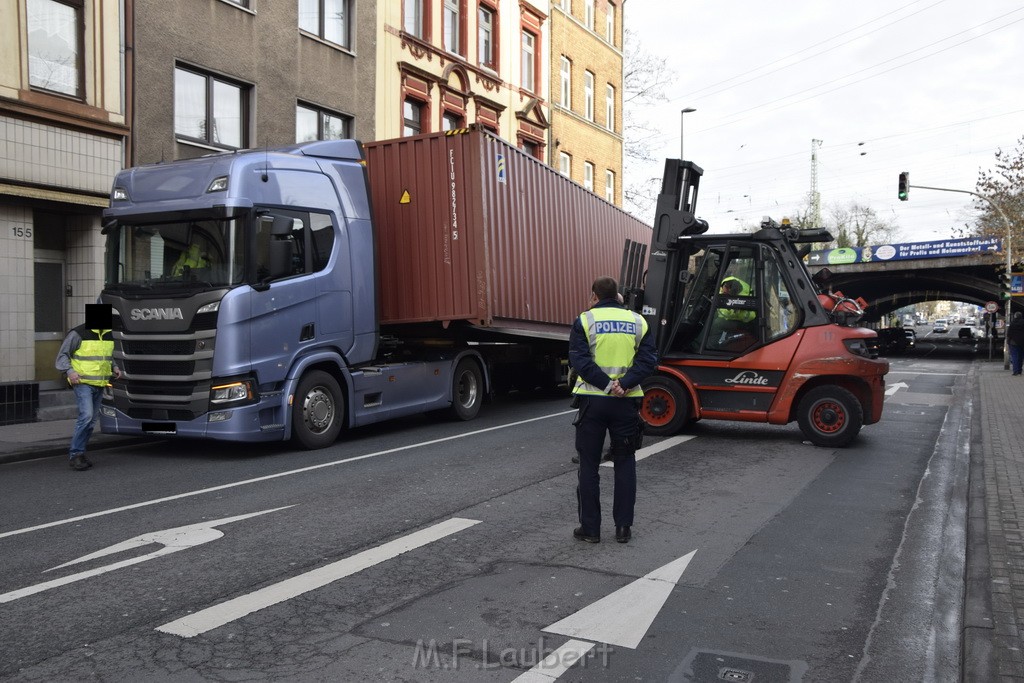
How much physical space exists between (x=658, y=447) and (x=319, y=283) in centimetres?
434

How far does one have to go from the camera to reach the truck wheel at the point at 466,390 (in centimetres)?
1317

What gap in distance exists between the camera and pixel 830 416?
34.1 feet

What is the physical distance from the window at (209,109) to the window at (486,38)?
32.7 ft

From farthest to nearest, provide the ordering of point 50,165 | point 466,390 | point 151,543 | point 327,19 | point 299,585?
point 327,19
point 50,165
point 466,390
point 151,543
point 299,585

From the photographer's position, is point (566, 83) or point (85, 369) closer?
point (85, 369)

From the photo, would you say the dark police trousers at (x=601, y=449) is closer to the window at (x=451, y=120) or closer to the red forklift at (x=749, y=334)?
the red forklift at (x=749, y=334)

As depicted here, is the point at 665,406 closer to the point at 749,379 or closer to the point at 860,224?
the point at 749,379

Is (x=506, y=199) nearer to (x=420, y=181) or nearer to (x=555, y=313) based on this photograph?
(x=420, y=181)

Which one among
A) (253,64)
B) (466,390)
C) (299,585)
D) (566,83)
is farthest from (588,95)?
(299,585)

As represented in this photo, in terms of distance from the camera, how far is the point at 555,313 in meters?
15.0

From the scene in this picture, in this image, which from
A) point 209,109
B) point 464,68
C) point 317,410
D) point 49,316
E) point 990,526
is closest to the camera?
point 990,526

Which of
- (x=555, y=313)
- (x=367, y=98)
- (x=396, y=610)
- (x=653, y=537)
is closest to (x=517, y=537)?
(x=653, y=537)

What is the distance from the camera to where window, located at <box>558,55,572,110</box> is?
3147 centimetres

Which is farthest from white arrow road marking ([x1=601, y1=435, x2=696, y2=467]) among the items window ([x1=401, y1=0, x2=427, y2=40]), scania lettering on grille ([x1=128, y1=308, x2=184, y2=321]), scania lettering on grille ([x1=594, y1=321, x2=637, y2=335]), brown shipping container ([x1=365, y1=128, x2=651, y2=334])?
window ([x1=401, y1=0, x2=427, y2=40])
